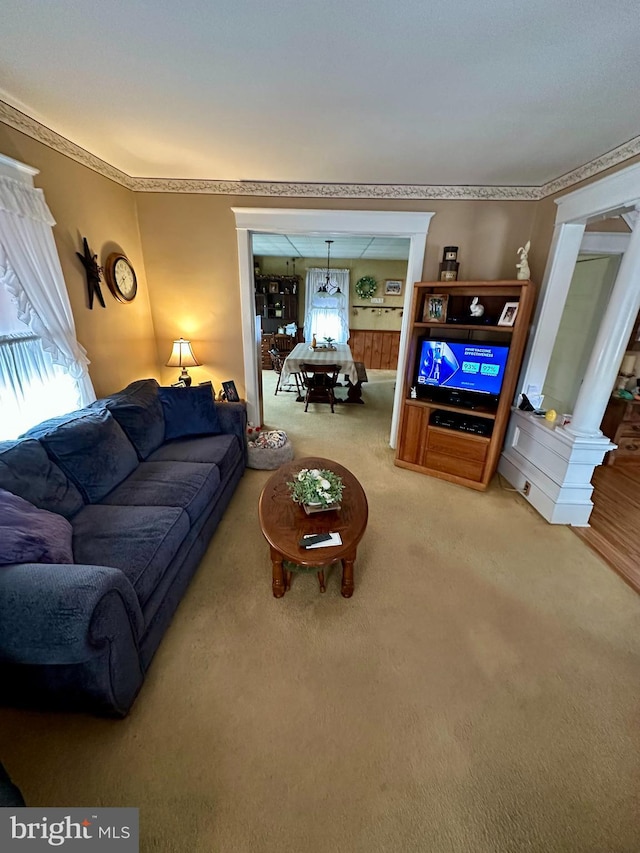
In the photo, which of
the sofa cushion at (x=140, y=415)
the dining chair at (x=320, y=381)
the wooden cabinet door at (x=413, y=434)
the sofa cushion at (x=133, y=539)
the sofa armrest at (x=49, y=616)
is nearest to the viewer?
the sofa armrest at (x=49, y=616)

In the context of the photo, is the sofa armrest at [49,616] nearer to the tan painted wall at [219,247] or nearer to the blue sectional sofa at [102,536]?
the blue sectional sofa at [102,536]

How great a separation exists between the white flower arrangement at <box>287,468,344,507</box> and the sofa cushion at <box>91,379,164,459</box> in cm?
128

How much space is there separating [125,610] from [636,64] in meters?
3.14

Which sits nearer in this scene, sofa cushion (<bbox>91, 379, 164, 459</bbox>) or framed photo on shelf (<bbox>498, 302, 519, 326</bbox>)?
sofa cushion (<bbox>91, 379, 164, 459</bbox>)

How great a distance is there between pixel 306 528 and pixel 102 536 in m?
1.00

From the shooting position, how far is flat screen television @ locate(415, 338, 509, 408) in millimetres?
2775

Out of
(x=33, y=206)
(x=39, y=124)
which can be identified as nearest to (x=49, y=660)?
(x=33, y=206)

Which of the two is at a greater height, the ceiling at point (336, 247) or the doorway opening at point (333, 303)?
the ceiling at point (336, 247)

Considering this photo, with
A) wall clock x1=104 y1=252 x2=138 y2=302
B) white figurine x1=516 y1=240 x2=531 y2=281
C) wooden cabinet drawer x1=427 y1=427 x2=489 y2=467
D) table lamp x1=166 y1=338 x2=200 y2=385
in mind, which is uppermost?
white figurine x1=516 y1=240 x2=531 y2=281

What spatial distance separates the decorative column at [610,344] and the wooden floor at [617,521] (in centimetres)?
77

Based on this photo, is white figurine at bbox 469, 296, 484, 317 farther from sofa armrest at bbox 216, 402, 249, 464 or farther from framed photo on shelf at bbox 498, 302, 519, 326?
sofa armrest at bbox 216, 402, 249, 464

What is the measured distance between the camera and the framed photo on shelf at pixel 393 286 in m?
7.28

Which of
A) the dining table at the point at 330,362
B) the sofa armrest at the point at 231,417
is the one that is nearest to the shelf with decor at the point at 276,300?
the dining table at the point at 330,362

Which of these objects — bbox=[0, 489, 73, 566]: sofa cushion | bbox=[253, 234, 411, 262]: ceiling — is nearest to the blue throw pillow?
bbox=[0, 489, 73, 566]: sofa cushion
